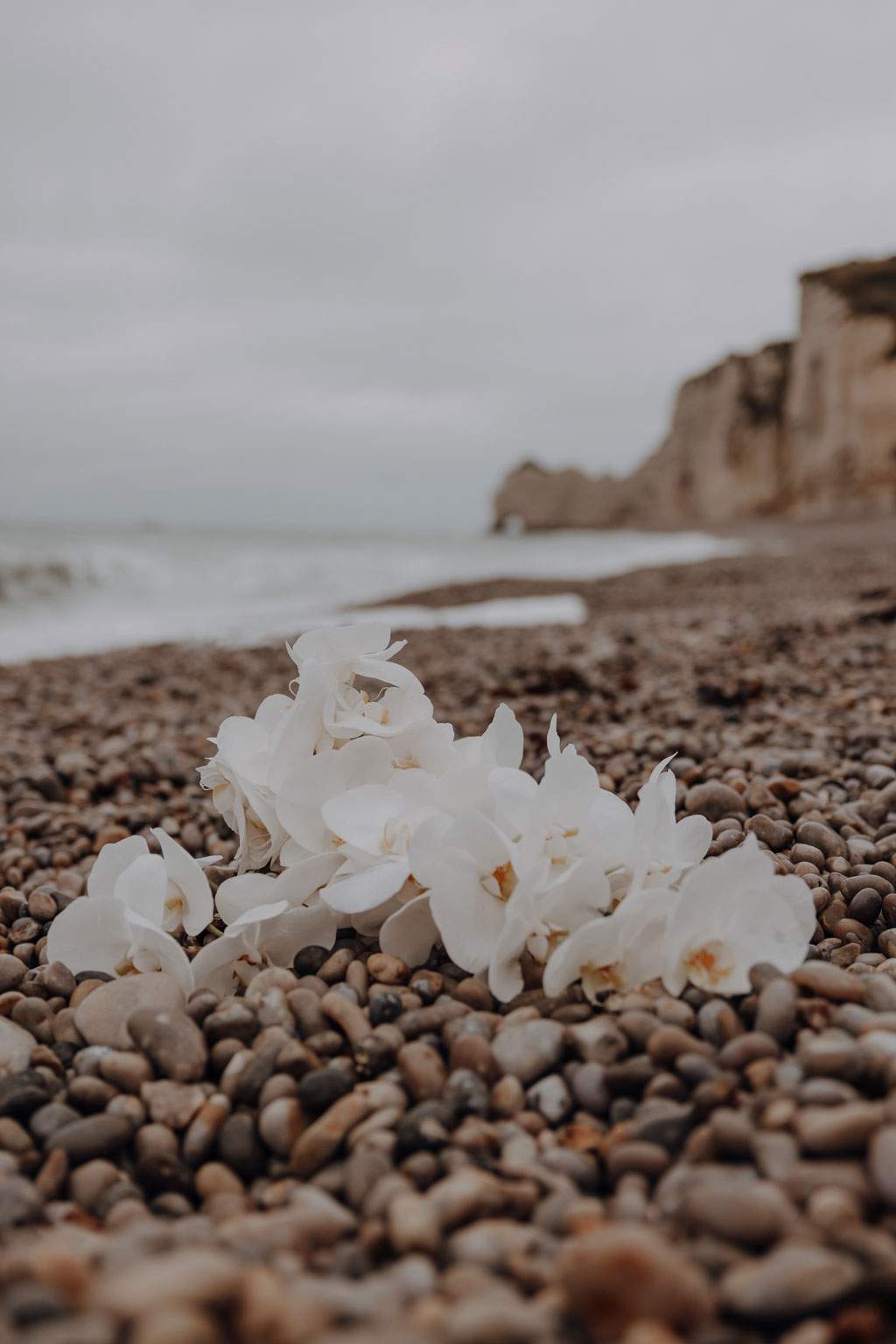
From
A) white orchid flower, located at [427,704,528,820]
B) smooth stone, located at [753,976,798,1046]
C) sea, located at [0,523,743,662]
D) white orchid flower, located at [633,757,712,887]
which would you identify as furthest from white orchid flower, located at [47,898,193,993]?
sea, located at [0,523,743,662]

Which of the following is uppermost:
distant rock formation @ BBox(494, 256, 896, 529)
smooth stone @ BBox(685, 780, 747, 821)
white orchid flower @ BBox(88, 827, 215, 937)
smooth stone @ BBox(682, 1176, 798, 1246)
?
distant rock formation @ BBox(494, 256, 896, 529)

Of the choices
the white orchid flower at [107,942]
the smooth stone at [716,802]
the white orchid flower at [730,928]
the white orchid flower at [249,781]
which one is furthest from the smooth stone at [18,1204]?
the smooth stone at [716,802]

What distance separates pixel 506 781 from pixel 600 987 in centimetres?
31

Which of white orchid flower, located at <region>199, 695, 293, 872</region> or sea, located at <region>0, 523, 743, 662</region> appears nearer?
white orchid flower, located at <region>199, 695, 293, 872</region>

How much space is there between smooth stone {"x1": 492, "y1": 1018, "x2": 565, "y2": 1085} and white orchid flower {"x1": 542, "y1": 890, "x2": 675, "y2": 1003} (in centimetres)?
7

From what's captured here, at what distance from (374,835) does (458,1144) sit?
46 cm

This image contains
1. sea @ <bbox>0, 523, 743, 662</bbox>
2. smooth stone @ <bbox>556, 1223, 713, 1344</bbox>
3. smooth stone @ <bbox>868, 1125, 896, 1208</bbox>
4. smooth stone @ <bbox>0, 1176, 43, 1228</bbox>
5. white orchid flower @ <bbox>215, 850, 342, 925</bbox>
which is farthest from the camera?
sea @ <bbox>0, 523, 743, 662</bbox>

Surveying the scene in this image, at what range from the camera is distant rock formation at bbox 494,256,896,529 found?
3023 centimetres

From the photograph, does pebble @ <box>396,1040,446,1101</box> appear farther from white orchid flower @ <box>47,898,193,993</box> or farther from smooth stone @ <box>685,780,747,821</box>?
smooth stone @ <box>685,780,747,821</box>

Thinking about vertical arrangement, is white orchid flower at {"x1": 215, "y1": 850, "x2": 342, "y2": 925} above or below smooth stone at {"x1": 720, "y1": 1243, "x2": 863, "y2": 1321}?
above

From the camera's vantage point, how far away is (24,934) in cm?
167

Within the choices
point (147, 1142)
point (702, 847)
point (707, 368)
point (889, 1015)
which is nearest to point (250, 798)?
point (147, 1142)

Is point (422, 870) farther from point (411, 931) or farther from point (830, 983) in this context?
point (830, 983)

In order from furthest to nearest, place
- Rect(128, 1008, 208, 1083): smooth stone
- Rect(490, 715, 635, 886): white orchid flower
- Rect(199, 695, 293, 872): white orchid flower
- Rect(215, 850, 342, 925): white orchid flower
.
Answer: Rect(199, 695, 293, 872): white orchid flower → Rect(215, 850, 342, 925): white orchid flower → Rect(490, 715, 635, 886): white orchid flower → Rect(128, 1008, 208, 1083): smooth stone
